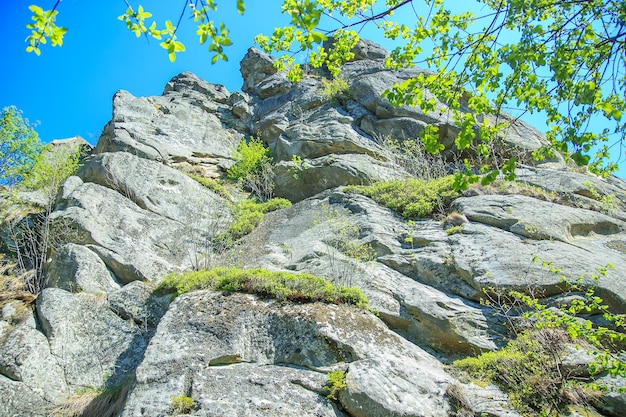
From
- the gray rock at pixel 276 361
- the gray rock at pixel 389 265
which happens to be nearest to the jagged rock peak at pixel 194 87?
the gray rock at pixel 389 265

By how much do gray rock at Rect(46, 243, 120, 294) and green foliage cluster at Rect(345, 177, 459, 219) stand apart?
755 centimetres

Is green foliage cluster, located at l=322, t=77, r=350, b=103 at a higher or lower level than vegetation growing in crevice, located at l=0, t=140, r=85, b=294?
higher

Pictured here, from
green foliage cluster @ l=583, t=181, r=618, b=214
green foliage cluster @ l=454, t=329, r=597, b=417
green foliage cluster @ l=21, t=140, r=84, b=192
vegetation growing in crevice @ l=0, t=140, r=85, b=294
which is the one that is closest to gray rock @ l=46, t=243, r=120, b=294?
vegetation growing in crevice @ l=0, t=140, r=85, b=294

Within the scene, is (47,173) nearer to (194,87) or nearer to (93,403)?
(93,403)

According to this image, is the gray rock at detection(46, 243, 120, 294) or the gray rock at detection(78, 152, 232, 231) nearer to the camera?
the gray rock at detection(46, 243, 120, 294)

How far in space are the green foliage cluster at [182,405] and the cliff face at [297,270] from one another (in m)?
0.11

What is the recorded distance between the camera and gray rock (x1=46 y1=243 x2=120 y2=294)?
10284 millimetres

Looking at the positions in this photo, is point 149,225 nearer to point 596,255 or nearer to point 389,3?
point 389,3

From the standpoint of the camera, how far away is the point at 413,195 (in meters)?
13.3

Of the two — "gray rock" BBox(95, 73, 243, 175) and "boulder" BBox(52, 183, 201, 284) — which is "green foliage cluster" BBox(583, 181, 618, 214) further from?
"gray rock" BBox(95, 73, 243, 175)

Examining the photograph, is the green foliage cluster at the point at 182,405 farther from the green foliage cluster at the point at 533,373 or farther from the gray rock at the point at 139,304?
the green foliage cluster at the point at 533,373

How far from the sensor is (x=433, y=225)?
12.0 meters

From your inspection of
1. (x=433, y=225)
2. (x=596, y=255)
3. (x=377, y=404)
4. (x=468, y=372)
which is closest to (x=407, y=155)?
(x=433, y=225)

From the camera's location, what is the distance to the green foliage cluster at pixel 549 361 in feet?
21.1
